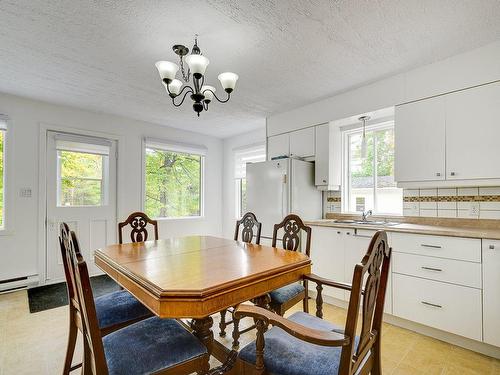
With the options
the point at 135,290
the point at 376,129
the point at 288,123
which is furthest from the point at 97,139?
the point at 376,129

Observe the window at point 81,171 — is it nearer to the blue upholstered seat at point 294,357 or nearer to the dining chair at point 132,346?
the dining chair at point 132,346

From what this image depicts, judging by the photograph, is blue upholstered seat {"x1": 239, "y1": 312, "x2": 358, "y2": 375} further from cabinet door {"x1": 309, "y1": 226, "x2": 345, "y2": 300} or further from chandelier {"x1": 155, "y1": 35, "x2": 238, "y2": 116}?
cabinet door {"x1": 309, "y1": 226, "x2": 345, "y2": 300}

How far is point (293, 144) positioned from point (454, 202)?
1.89 metres

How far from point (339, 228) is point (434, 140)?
1197mm

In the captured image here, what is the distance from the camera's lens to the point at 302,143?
353 centimetres

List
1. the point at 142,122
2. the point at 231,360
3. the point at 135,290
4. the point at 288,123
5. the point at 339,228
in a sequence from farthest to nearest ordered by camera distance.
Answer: the point at 142,122, the point at 288,123, the point at 339,228, the point at 231,360, the point at 135,290

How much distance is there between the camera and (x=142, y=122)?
4262mm

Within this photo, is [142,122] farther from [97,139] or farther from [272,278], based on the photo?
[272,278]

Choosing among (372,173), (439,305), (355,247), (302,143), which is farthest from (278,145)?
(439,305)

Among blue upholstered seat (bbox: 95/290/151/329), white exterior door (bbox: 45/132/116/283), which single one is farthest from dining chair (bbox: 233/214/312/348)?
white exterior door (bbox: 45/132/116/283)

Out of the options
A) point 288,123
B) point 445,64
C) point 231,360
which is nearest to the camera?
point 231,360

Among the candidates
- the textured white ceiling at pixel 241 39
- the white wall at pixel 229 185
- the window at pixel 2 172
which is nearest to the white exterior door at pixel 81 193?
the window at pixel 2 172

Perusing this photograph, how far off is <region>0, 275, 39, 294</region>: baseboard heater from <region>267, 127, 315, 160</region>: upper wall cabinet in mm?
3444

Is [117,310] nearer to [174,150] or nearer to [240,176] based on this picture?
[174,150]
